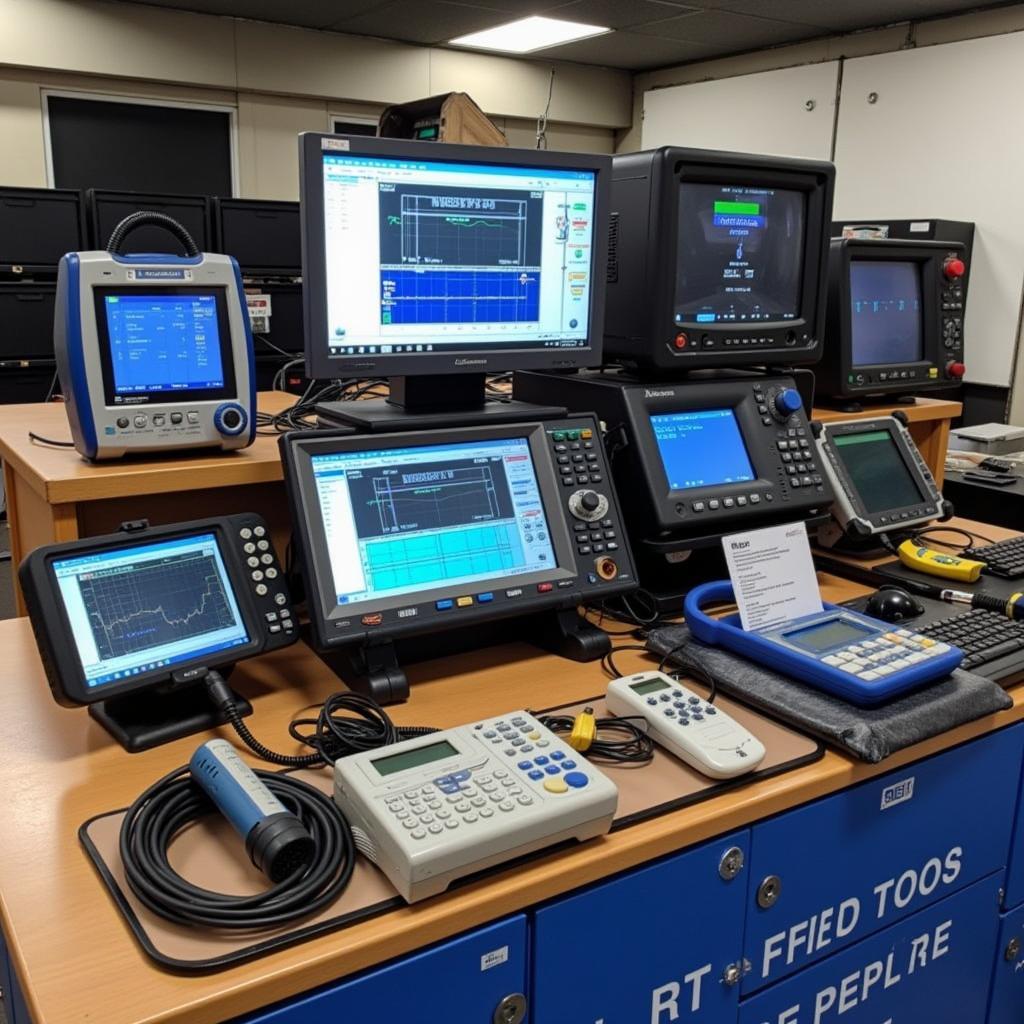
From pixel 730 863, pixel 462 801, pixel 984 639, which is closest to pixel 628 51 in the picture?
pixel 984 639

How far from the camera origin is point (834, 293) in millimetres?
1878

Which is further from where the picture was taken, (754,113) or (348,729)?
(754,113)

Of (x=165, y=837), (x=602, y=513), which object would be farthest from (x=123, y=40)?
(x=165, y=837)

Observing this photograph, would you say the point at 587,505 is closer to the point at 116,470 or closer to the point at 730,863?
the point at 730,863

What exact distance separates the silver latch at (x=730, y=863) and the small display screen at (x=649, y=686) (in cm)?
20

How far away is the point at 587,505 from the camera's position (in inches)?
53.7

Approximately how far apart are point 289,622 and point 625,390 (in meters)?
0.60

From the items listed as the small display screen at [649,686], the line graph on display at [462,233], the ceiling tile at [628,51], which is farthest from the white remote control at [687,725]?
the ceiling tile at [628,51]

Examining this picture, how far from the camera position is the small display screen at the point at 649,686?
3.85ft

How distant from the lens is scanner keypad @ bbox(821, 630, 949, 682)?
1188 mm

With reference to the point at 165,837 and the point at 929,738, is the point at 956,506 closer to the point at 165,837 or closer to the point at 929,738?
the point at 929,738

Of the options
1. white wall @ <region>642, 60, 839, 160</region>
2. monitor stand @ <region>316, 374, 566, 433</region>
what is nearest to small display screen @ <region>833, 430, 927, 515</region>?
monitor stand @ <region>316, 374, 566, 433</region>

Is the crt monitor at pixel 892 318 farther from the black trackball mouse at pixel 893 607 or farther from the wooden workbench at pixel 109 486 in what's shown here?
the wooden workbench at pixel 109 486

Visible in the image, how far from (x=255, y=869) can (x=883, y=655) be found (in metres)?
0.79
